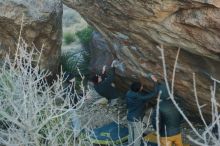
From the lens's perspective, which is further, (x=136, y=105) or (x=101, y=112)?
(x=101, y=112)

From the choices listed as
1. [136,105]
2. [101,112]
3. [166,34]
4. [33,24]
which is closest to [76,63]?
[33,24]

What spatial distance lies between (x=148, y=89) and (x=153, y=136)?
1.08 m

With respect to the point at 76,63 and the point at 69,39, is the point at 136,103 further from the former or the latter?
the point at 69,39

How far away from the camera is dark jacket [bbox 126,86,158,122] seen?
8.09 m

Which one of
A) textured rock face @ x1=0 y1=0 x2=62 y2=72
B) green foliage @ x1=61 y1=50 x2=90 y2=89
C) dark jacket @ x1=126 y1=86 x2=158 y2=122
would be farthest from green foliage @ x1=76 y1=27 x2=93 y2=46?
dark jacket @ x1=126 y1=86 x2=158 y2=122

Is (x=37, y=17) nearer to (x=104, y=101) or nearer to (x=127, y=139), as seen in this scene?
(x=104, y=101)

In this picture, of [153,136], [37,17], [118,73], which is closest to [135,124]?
[153,136]

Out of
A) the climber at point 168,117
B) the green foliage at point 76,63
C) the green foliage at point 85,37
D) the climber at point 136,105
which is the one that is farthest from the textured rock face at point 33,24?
the climber at point 168,117

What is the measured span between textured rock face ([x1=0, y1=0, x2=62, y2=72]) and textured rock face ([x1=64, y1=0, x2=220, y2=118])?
2494mm

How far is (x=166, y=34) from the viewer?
6.84 metres

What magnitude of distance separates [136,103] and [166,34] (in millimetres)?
1859

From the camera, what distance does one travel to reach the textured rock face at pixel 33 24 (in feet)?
34.0

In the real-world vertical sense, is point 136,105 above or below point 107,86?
above

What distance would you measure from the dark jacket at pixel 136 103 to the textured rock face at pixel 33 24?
138 inches
